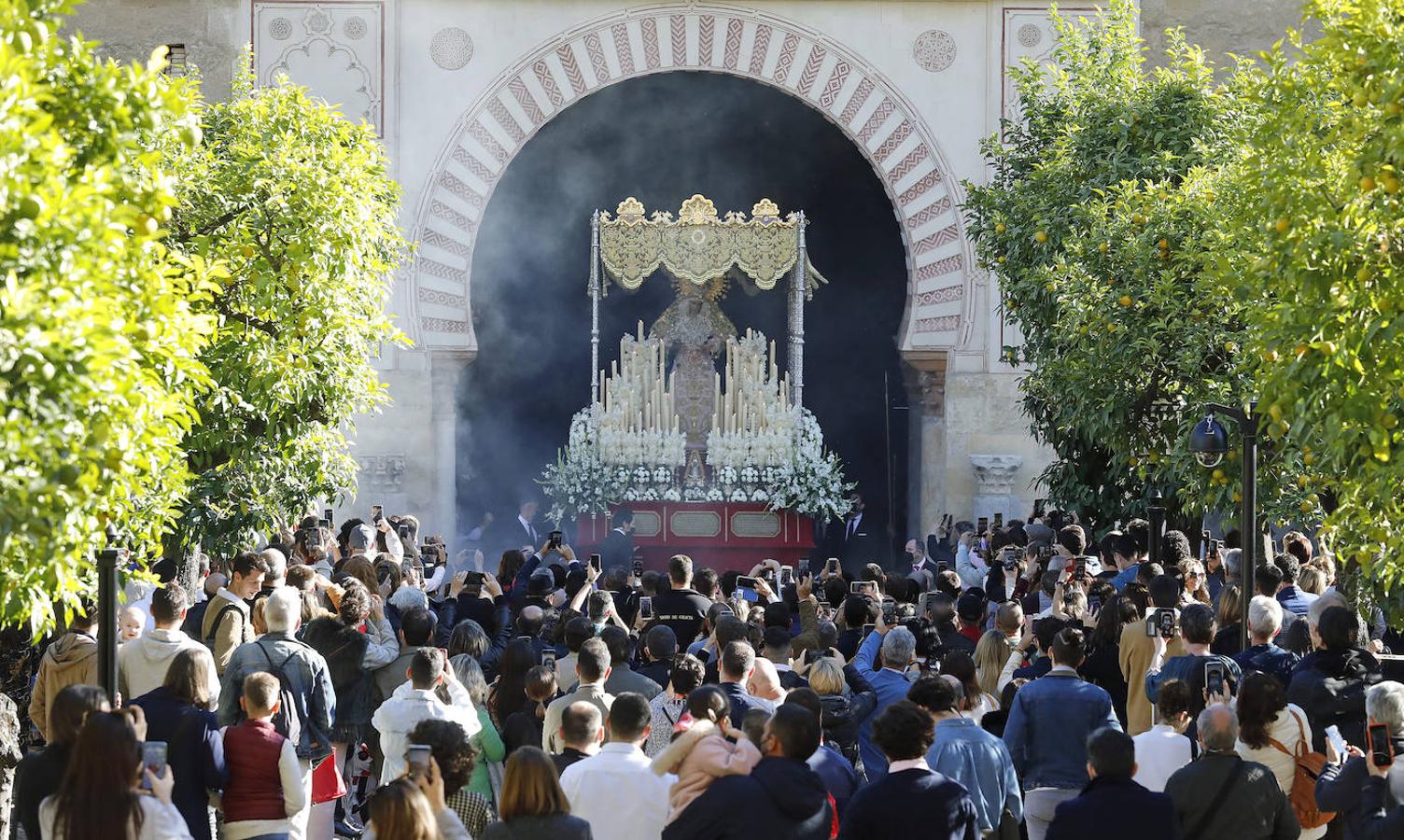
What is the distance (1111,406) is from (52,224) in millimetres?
7921

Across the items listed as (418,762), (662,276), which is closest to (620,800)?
(418,762)

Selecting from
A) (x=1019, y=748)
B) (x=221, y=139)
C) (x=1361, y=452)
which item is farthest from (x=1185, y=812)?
(x=221, y=139)

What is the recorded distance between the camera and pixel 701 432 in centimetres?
1917

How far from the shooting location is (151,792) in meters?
5.47

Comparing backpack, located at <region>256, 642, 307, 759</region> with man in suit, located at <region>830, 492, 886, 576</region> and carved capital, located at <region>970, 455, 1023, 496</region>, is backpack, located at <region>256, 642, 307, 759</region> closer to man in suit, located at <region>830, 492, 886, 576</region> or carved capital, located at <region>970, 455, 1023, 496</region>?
carved capital, located at <region>970, 455, 1023, 496</region>

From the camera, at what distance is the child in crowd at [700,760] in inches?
227

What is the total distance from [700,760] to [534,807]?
0.60m

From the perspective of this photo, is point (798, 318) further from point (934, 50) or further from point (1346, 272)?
point (1346, 272)

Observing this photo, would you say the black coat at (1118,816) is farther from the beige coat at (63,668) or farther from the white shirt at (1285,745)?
the beige coat at (63,668)

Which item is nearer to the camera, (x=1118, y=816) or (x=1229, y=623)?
(x=1118, y=816)

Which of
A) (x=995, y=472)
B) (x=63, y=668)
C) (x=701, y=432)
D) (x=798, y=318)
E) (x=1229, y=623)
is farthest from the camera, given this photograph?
(x=701, y=432)

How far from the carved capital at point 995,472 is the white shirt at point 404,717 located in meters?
11.7

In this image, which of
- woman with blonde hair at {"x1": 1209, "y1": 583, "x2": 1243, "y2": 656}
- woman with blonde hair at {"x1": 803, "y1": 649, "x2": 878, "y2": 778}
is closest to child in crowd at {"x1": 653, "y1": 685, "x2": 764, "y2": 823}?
woman with blonde hair at {"x1": 803, "y1": 649, "x2": 878, "y2": 778}

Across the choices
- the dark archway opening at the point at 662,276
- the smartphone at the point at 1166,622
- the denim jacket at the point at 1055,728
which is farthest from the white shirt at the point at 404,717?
the dark archway opening at the point at 662,276
